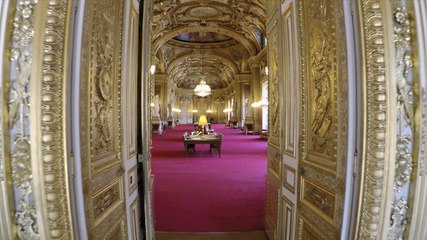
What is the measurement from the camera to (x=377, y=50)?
1300 millimetres

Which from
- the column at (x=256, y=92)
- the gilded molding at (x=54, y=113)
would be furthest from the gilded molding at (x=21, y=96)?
the column at (x=256, y=92)

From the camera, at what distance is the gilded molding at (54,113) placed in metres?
1.20

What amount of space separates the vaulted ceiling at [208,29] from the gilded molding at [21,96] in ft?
32.6

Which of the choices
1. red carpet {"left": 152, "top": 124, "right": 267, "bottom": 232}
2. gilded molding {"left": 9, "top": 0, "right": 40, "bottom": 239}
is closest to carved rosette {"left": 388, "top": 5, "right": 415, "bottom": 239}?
gilded molding {"left": 9, "top": 0, "right": 40, "bottom": 239}

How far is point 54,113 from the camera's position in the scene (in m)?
1.21

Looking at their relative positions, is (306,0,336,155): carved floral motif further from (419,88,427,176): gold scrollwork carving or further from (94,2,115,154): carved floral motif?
(94,2,115,154): carved floral motif

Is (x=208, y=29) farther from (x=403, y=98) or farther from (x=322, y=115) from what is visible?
(x=403, y=98)

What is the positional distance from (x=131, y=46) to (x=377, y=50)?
1776 mm

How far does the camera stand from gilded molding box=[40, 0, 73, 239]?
120 centimetres

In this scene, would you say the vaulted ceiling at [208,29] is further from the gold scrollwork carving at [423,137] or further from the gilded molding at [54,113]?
the gold scrollwork carving at [423,137]

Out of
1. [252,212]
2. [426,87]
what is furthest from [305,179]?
[252,212]

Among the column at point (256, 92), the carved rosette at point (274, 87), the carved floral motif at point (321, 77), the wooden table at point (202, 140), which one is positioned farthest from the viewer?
the column at point (256, 92)

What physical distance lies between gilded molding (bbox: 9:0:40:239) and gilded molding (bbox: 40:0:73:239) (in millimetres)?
88

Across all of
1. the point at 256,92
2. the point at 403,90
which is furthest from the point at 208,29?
the point at 403,90
